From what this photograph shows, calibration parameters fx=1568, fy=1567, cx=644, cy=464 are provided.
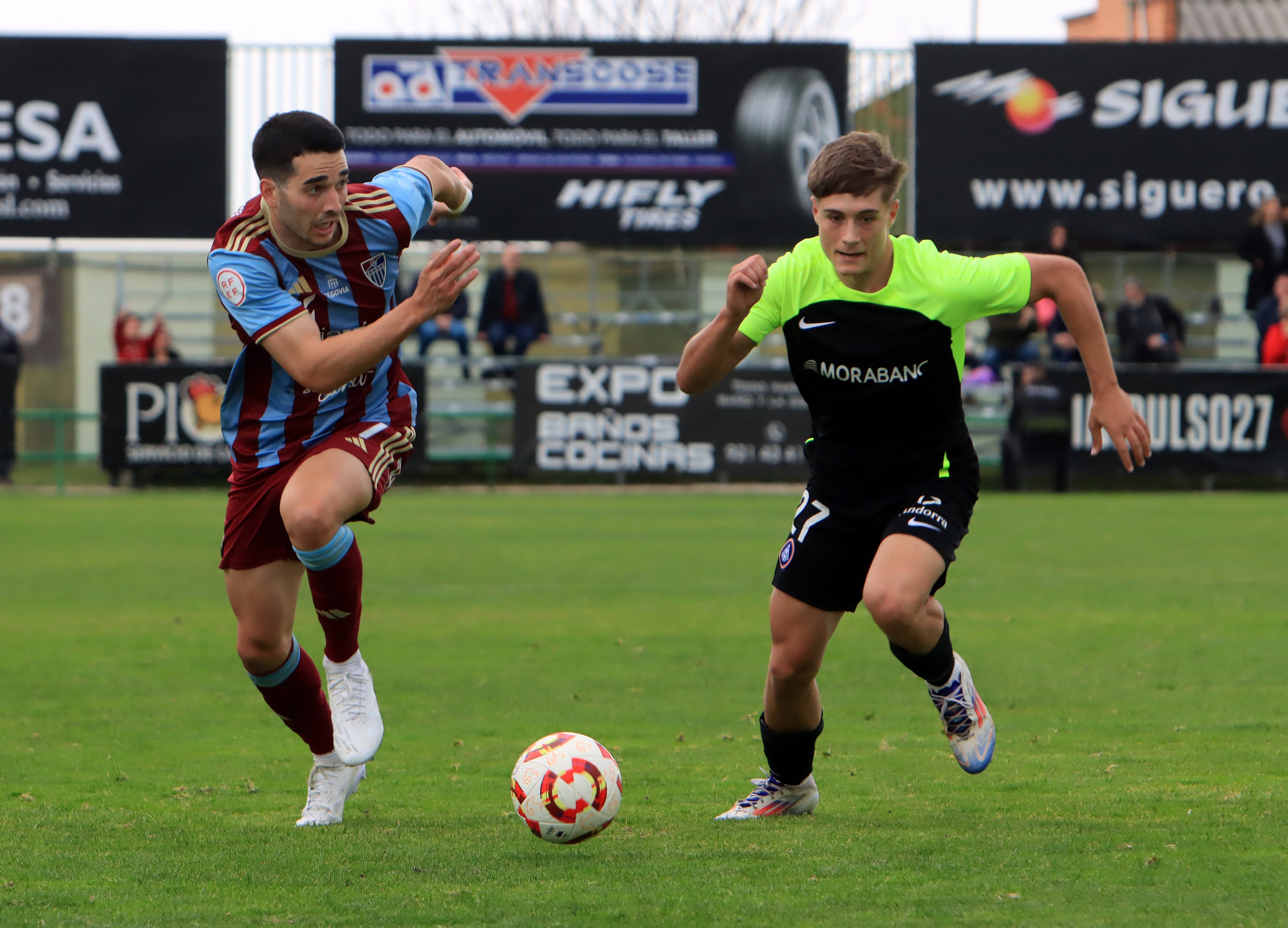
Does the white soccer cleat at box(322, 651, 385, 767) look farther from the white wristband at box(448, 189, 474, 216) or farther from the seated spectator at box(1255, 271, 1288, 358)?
the seated spectator at box(1255, 271, 1288, 358)

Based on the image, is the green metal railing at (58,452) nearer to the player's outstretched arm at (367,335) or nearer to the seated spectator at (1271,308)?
the seated spectator at (1271,308)

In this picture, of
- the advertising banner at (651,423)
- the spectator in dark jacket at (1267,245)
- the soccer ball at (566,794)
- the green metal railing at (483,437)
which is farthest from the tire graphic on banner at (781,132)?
the soccer ball at (566,794)

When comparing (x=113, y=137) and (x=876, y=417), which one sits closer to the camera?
(x=876, y=417)

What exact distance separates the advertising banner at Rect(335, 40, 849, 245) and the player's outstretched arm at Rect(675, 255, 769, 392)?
16.1m

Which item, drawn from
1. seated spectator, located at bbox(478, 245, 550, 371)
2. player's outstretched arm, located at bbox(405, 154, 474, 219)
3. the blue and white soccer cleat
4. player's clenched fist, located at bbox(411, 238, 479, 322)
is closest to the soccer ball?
the blue and white soccer cleat

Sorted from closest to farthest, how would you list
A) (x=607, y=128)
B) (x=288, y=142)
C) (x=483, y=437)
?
(x=288, y=142) → (x=483, y=437) → (x=607, y=128)

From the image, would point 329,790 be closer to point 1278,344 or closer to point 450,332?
point 450,332

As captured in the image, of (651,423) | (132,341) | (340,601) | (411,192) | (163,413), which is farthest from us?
(132,341)

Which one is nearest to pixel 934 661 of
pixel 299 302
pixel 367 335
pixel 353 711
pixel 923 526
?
pixel 923 526

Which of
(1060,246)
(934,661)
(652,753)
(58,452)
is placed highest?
(1060,246)

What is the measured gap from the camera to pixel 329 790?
16.0 feet

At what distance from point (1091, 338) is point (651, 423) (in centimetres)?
1338

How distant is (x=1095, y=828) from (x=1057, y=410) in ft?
46.0

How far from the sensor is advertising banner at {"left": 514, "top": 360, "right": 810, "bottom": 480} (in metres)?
18.0
